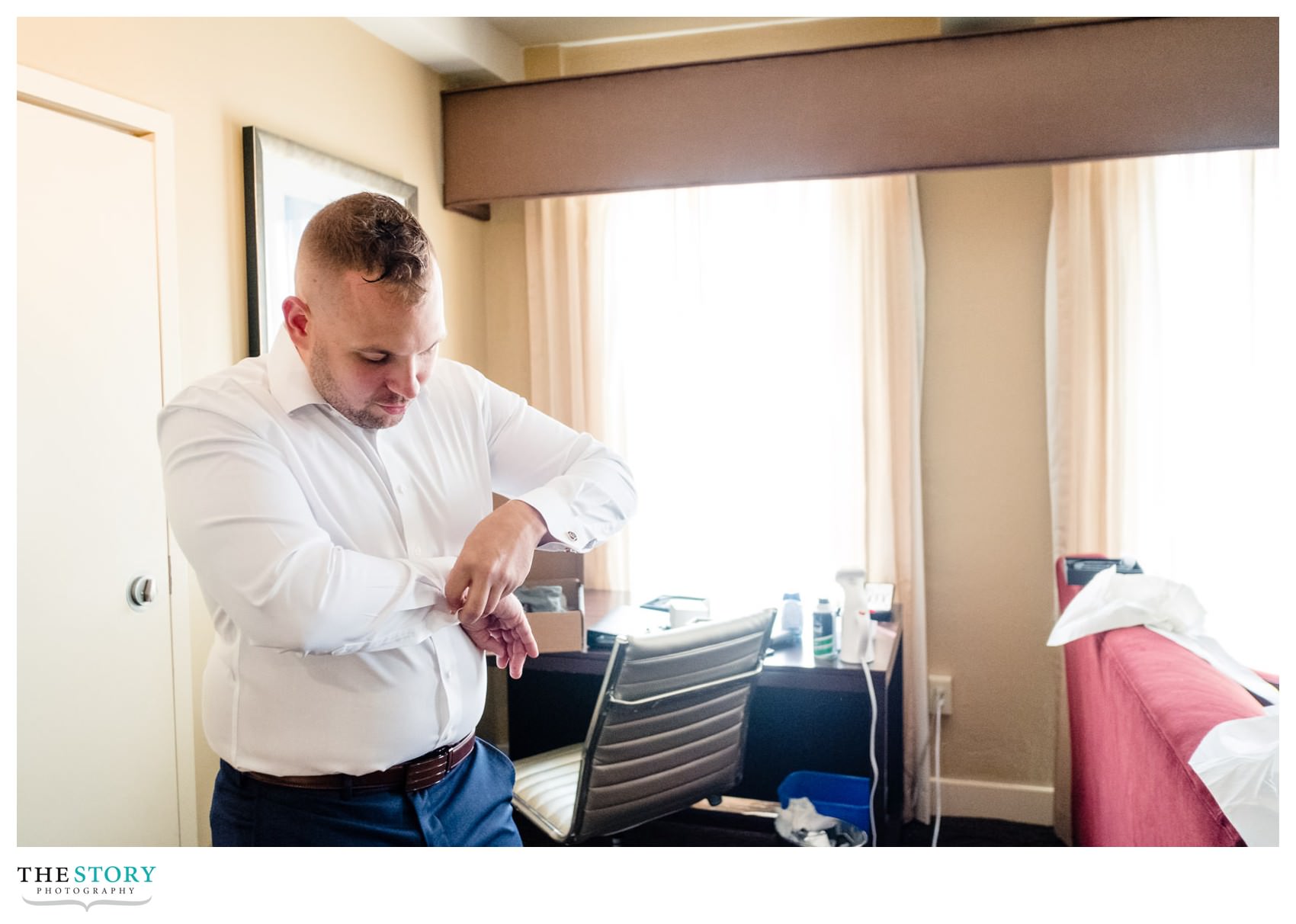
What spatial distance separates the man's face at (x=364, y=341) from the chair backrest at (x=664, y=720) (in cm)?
94

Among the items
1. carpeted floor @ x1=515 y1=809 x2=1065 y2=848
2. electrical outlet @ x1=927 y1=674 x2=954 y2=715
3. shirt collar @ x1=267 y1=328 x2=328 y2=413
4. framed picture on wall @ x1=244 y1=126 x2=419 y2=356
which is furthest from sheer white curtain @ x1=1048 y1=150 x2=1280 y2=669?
shirt collar @ x1=267 y1=328 x2=328 y2=413

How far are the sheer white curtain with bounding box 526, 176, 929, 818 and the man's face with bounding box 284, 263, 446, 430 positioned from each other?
6.68 feet

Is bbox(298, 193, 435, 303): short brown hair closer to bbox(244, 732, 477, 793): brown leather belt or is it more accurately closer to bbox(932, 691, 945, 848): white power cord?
bbox(244, 732, 477, 793): brown leather belt

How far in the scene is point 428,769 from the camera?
1.32 meters

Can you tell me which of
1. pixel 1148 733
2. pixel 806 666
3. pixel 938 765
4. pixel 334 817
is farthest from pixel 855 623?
pixel 334 817

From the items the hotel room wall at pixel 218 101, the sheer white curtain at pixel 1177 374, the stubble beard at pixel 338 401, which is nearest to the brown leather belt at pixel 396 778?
the stubble beard at pixel 338 401

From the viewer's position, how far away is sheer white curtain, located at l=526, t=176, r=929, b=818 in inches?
121

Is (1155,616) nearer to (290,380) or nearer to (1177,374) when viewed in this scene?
(1177,374)

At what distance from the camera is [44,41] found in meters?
Result: 1.81

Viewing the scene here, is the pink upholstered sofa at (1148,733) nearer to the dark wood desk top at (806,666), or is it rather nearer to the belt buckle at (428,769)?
the dark wood desk top at (806,666)

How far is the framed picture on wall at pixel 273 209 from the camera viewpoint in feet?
7.61

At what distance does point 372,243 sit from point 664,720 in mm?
1389

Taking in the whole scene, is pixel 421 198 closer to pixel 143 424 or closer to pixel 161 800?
pixel 143 424

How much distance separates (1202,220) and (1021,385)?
26.6 inches
